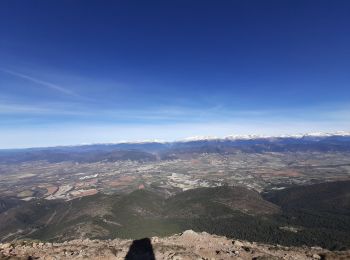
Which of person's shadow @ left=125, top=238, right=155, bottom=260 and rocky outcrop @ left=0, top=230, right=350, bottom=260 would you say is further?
person's shadow @ left=125, top=238, right=155, bottom=260

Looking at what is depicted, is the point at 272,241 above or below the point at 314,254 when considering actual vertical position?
below

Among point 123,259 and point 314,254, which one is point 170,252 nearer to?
point 123,259

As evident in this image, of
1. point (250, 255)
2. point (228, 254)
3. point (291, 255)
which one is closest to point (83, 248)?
point (228, 254)

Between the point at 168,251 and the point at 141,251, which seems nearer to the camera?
the point at 168,251

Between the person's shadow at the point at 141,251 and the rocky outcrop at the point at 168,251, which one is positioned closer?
the rocky outcrop at the point at 168,251

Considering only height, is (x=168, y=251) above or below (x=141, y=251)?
above
